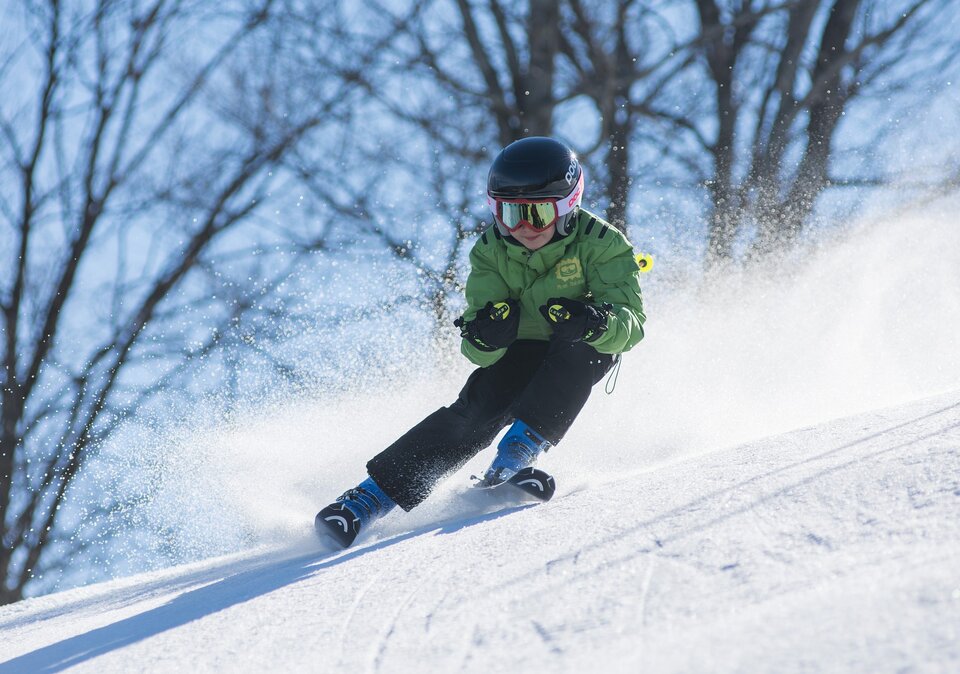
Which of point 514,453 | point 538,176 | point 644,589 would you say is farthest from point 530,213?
point 644,589

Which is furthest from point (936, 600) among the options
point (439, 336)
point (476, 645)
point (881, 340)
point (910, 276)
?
point (439, 336)

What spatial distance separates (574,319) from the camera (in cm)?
325

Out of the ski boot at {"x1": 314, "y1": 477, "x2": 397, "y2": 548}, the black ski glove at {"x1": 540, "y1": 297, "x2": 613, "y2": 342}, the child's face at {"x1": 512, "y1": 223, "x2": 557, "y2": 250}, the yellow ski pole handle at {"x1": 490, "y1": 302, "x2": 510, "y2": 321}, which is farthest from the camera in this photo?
the child's face at {"x1": 512, "y1": 223, "x2": 557, "y2": 250}

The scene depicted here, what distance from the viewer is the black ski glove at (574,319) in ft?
10.7

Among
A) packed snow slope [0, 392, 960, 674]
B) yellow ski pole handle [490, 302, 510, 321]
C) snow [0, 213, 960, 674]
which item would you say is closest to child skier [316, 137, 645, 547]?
yellow ski pole handle [490, 302, 510, 321]

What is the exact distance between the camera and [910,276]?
8.36 m

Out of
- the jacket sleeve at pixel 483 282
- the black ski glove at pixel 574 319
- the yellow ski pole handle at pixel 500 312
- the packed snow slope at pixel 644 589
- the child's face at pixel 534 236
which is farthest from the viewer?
the jacket sleeve at pixel 483 282

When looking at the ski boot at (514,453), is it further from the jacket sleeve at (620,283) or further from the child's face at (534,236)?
the child's face at (534,236)

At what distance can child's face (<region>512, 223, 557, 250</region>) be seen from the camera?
3.57 meters

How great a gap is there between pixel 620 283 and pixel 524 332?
43cm

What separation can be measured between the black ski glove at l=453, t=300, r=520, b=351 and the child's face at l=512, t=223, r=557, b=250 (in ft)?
0.85

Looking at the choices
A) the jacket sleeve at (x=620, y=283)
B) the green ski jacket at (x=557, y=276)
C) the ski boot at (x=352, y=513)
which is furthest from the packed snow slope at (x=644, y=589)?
the green ski jacket at (x=557, y=276)

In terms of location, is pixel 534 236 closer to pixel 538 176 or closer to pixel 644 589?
pixel 538 176

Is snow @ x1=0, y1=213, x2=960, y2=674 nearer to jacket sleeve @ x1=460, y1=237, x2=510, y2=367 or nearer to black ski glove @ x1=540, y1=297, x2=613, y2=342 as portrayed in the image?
black ski glove @ x1=540, y1=297, x2=613, y2=342
